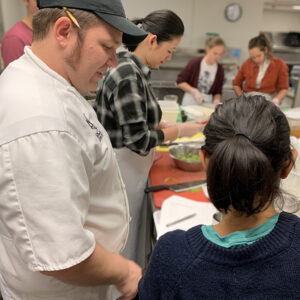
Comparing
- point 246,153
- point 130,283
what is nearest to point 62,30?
point 246,153

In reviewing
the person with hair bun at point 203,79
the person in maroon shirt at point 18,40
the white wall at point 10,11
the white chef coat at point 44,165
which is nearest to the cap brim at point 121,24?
the white chef coat at point 44,165

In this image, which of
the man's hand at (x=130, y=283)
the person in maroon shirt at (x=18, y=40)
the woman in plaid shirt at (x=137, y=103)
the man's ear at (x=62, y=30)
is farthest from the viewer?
the person in maroon shirt at (x=18, y=40)

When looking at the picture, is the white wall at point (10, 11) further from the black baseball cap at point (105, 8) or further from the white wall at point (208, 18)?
the black baseball cap at point (105, 8)

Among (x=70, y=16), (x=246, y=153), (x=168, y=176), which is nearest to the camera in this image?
(x=246, y=153)

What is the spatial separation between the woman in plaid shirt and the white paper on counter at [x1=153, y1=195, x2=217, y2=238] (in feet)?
1.10

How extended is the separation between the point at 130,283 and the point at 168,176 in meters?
0.89

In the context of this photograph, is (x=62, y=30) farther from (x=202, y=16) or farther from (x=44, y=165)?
(x=202, y=16)

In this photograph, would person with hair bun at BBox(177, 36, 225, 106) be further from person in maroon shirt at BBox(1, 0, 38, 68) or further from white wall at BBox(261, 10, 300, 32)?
white wall at BBox(261, 10, 300, 32)

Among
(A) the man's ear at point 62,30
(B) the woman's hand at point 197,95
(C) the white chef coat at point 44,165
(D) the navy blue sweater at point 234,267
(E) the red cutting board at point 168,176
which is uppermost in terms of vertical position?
(A) the man's ear at point 62,30

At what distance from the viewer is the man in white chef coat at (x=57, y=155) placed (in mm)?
623

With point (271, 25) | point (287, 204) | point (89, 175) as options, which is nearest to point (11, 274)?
point (89, 175)

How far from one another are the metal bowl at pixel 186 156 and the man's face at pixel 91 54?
3.43 ft

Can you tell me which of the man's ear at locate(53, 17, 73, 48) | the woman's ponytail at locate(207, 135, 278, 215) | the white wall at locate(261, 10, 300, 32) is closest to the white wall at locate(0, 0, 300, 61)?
the white wall at locate(261, 10, 300, 32)

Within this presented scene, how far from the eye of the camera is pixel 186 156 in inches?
75.4
